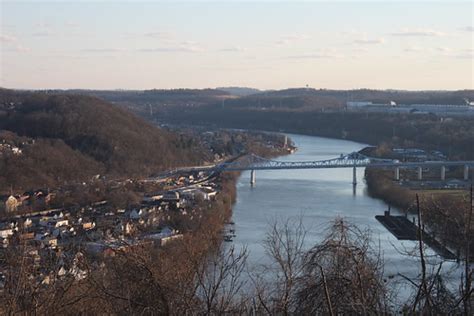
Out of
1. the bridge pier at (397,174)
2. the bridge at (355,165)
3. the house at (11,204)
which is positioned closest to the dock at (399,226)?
the house at (11,204)

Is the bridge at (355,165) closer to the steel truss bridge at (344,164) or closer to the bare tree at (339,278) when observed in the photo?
the steel truss bridge at (344,164)

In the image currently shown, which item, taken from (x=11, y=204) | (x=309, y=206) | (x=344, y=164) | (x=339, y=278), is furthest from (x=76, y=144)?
(x=339, y=278)

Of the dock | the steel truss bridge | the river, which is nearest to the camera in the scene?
the river

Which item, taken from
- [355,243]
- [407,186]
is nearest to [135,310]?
[355,243]

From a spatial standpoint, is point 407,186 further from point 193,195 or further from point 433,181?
point 193,195

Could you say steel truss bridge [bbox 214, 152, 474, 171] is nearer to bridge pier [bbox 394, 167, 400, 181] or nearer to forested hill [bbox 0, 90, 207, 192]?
bridge pier [bbox 394, 167, 400, 181]

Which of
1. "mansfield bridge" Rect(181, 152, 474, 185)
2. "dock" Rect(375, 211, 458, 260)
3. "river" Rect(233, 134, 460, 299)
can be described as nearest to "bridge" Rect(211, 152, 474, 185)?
"mansfield bridge" Rect(181, 152, 474, 185)
